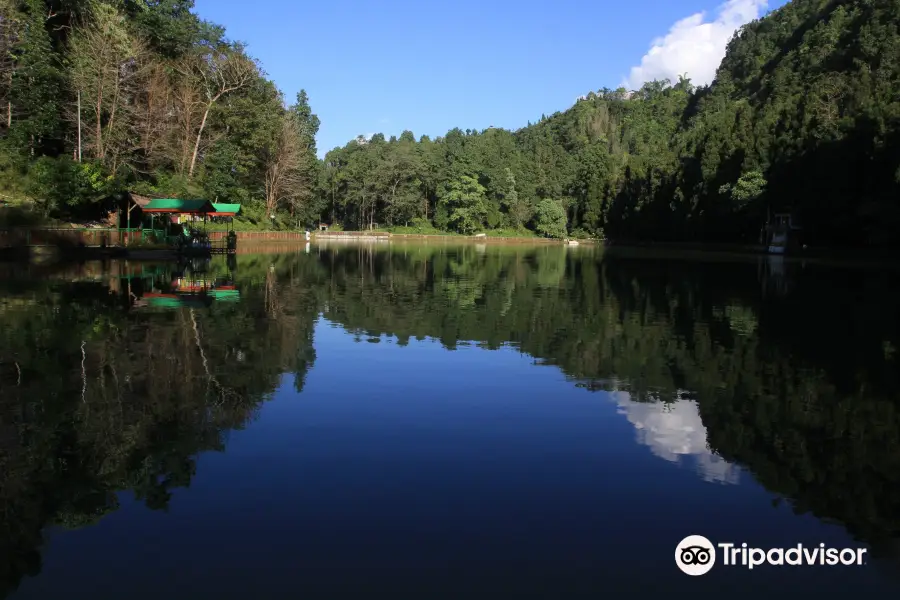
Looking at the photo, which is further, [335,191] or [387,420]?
[335,191]

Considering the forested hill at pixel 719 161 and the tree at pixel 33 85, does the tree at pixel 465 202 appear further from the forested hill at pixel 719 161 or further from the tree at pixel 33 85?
the tree at pixel 33 85

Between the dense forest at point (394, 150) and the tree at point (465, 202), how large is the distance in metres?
0.36

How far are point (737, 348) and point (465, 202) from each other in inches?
4027

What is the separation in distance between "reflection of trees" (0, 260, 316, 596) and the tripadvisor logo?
4.25 m

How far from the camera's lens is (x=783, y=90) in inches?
3388

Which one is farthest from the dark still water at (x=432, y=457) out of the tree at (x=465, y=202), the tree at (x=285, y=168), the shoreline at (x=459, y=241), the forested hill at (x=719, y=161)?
the tree at (x=465, y=202)

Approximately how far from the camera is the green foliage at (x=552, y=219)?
116312mm

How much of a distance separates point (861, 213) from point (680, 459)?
4939 centimetres

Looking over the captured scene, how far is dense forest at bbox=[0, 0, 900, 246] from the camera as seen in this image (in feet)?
155

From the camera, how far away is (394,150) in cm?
12300

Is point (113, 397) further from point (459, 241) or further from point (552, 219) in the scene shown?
point (552, 219)

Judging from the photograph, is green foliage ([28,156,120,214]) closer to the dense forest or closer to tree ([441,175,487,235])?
the dense forest

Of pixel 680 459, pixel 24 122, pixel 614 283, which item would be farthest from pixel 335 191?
pixel 680 459

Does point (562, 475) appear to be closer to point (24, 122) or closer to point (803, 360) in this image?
point (803, 360)
